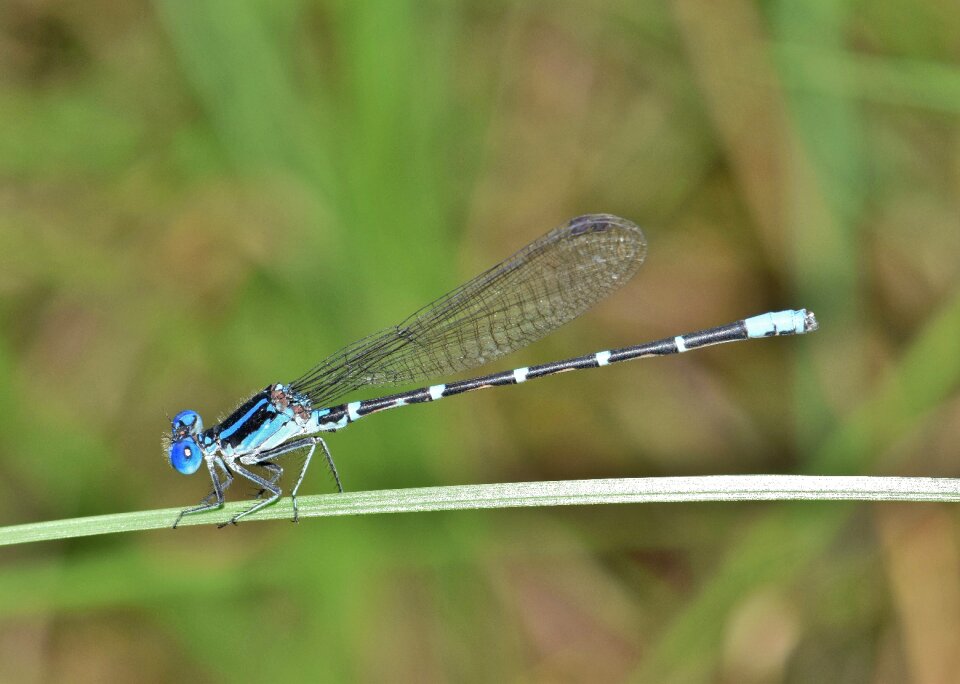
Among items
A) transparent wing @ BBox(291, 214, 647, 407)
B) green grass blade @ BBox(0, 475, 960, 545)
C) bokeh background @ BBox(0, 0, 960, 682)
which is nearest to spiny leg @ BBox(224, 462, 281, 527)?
green grass blade @ BBox(0, 475, 960, 545)

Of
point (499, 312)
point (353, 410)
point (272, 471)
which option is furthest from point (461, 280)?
point (272, 471)

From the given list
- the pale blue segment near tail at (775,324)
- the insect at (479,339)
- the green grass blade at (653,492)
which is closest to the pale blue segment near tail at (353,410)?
the insect at (479,339)

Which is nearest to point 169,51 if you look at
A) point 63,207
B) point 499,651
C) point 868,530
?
point 63,207

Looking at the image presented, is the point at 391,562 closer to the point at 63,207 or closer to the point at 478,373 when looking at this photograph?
the point at 478,373

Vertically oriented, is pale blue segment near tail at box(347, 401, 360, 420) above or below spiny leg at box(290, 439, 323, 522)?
above

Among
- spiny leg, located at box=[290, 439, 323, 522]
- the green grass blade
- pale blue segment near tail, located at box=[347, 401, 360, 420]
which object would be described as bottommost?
the green grass blade

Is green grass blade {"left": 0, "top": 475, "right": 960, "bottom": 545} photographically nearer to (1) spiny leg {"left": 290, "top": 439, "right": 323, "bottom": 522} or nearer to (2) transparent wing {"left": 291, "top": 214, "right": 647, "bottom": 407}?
(1) spiny leg {"left": 290, "top": 439, "right": 323, "bottom": 522}
